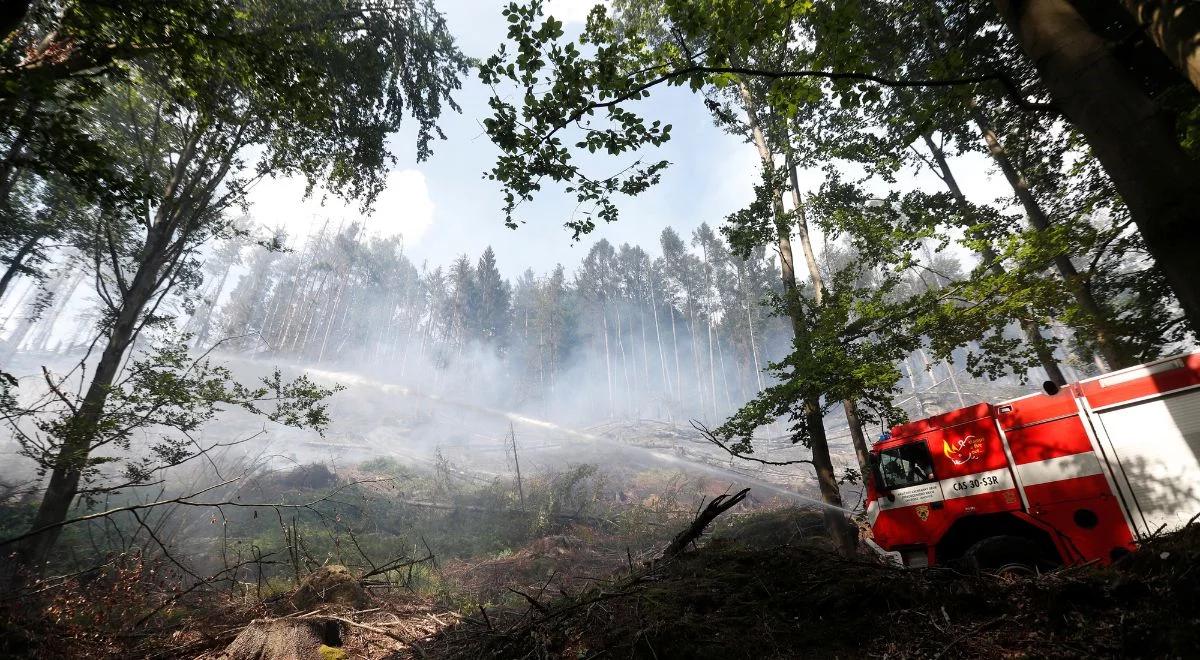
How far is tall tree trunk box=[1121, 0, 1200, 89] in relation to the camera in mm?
2078

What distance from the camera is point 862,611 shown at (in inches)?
123

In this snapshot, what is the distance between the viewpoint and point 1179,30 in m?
2.12

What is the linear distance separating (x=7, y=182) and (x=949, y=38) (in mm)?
25439

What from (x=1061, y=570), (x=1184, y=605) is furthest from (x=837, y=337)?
(x=1184, y=605)

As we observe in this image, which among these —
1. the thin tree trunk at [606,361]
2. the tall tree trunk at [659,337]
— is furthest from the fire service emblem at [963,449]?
the tall tree trunk at [659,337]

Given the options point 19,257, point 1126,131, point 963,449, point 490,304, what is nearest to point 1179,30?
point 1126,131

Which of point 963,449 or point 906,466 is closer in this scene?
point 963,449

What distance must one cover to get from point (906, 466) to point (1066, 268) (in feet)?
20.1

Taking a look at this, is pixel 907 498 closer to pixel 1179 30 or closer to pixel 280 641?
pixel 1179 30

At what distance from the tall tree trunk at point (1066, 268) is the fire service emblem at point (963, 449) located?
8.60 feet

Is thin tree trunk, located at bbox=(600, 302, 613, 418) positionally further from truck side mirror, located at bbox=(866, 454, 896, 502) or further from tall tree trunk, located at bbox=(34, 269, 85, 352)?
tall tree trunk, located at bbox=(34, 269, 85, 352)

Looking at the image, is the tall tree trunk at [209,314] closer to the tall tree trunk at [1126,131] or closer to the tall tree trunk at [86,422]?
the tall tree trunk at [86,422]

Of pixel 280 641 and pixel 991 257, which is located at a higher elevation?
pixel 991 257

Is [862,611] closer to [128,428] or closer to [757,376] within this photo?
[128,428]
